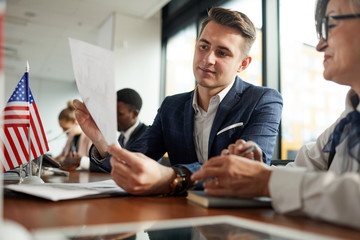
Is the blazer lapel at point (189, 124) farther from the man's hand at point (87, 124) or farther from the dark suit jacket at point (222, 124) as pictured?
the man's hand at point (87, 124)

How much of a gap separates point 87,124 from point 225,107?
59 cm

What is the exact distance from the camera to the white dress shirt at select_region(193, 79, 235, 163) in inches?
57.6

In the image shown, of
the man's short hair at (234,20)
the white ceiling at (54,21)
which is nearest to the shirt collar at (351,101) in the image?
the man's short hair at (234,20)

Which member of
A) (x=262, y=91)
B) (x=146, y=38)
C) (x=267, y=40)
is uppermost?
(x=146, y=38)

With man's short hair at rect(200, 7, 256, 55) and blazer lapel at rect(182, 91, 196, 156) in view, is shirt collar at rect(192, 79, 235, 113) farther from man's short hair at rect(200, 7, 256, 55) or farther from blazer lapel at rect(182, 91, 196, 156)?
man's short hair at rect(200, 7, 256, 55)

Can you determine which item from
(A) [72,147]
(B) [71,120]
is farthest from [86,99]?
(B) [71,120]

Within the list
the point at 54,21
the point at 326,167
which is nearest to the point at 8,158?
the point at 326,167

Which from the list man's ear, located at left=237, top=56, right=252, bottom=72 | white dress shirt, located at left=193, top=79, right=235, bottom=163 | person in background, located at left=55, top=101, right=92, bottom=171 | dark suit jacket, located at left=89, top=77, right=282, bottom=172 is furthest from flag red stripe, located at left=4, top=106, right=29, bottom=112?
person in background, located at left=55, top=101, right=92, bottom=171

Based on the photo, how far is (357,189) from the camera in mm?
559

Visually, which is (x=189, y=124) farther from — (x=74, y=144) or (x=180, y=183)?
(x=74, y=144)

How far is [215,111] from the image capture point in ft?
5.01

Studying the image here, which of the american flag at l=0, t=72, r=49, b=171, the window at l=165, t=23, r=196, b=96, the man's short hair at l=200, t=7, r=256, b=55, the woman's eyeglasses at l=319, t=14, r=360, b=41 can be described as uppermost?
the window at l=165, t=23, r=196, b=96

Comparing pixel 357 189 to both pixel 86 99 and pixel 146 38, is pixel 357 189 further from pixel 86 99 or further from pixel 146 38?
pixel 146 38

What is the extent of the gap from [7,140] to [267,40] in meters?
2.88
